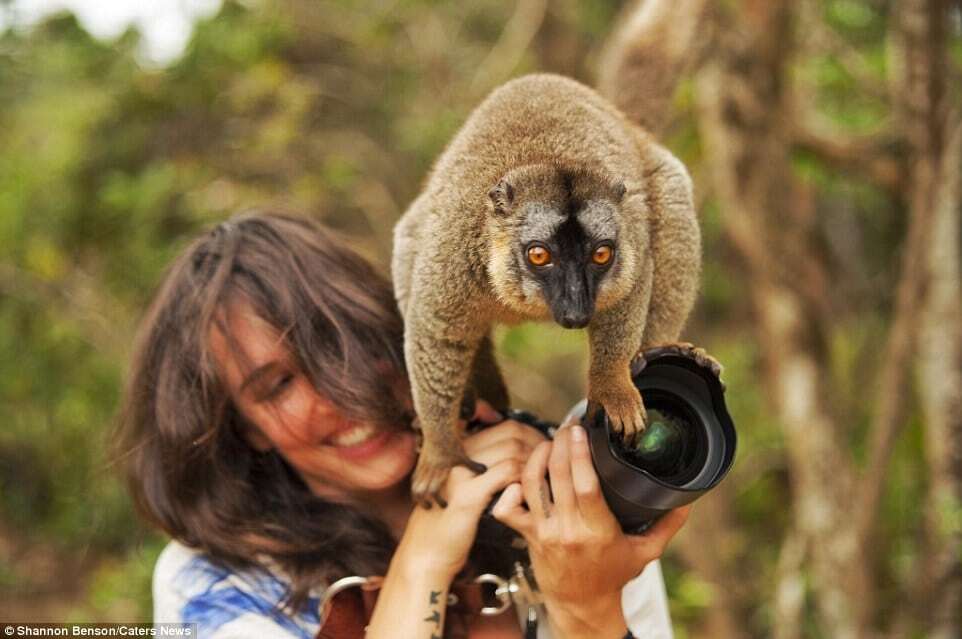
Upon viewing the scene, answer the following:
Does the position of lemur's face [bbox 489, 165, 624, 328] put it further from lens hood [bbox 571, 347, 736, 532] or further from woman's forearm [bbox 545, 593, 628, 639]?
woman's forearm [bbox 545, 593, 628, 639]

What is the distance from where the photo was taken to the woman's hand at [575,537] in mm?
1917

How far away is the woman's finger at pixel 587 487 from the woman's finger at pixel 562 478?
1cm

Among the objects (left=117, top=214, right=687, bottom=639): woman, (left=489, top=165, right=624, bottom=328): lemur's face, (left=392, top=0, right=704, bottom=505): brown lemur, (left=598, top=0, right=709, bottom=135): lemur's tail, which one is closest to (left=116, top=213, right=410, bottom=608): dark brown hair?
(left=117, top=214, right=687, bottom=639): woman

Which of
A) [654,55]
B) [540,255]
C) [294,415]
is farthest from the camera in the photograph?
[654,55]

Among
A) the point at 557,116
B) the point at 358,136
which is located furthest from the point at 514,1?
the point at 557,116

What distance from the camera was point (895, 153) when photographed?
13.9 feet

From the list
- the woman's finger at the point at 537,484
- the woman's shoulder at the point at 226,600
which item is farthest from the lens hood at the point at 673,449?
the woman's shoulder at the point at 226,600

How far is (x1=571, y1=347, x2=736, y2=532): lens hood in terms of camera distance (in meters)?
1.83

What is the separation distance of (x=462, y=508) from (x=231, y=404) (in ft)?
2.61

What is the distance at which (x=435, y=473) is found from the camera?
7.44 feet

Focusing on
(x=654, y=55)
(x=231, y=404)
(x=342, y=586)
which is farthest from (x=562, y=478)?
(x=654, y=55)

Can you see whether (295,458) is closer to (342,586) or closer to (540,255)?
(342,586)

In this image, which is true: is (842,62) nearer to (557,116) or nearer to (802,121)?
(802,121)

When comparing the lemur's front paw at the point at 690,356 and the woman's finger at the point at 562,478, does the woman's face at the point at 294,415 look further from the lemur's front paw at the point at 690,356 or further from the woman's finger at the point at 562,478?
the lemur's front paw at the point at 690,356
